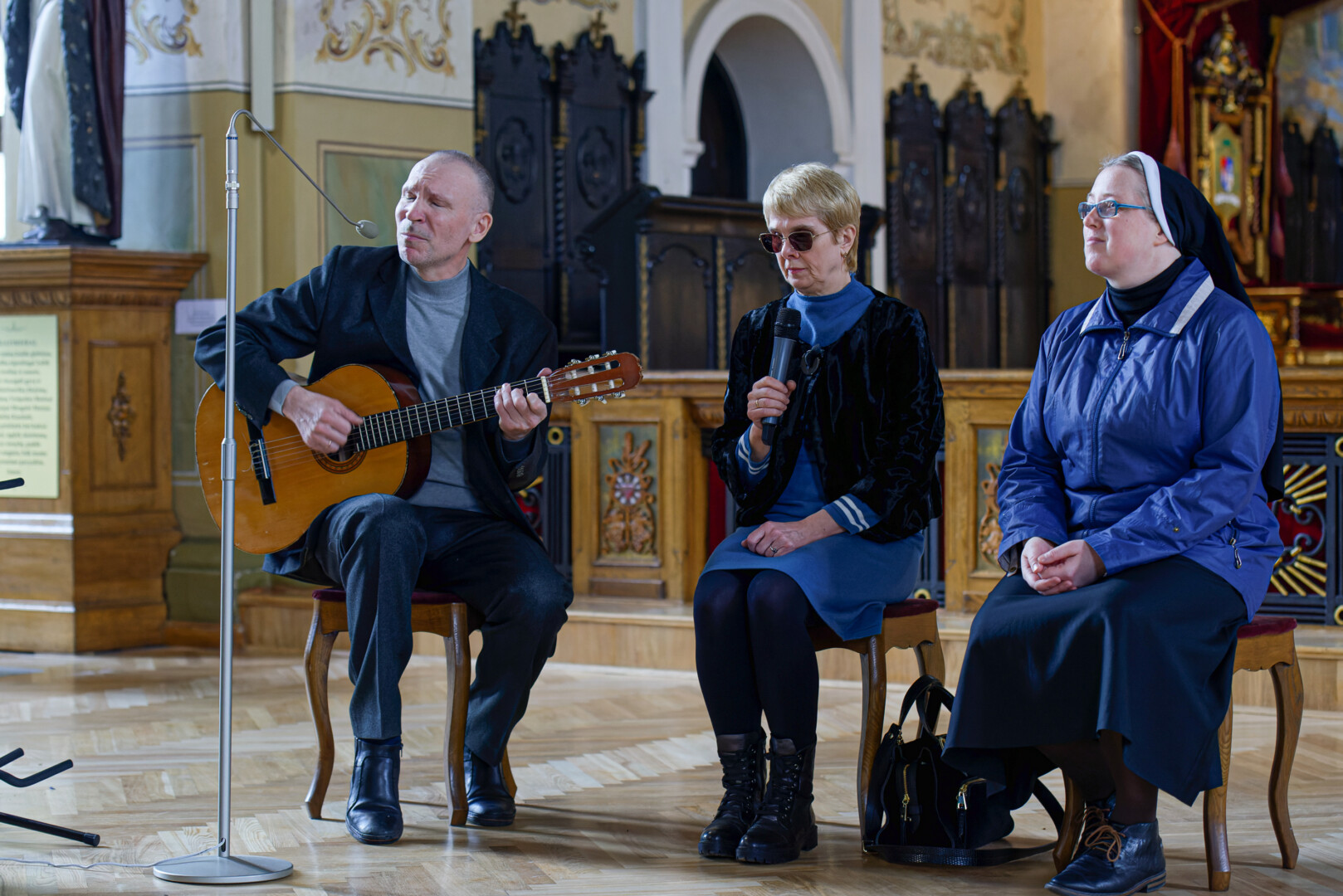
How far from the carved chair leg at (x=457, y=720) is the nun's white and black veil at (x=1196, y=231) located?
5.47 ft

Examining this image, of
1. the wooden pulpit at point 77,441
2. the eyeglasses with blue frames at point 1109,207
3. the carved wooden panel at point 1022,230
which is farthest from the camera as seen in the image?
the carved wooden panel at point 1022,230

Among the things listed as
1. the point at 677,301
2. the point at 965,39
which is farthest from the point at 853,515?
the point at 965,39

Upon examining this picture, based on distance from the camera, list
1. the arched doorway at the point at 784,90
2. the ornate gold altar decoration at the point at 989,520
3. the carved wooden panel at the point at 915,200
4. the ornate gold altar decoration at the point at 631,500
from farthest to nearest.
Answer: the carved wooden panel at the point at 915,200 < the arched doorway at the point at 784,90 < the ornate gold altar decoration at the point at 631,500 < the ornate gold altar decoration at the point at 989,520

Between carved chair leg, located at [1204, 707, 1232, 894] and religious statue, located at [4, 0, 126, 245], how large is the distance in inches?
184

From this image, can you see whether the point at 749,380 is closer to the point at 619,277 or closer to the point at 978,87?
the point at 619,277

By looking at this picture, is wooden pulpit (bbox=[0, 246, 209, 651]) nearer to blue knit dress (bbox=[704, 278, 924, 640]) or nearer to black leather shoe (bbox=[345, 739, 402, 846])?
black leather shoe (bbox=[345, 739, 402, 846])

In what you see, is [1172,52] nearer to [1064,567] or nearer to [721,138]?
[721,138]

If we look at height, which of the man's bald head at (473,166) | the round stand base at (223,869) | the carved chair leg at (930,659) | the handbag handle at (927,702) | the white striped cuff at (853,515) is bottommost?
the round stand base at (223,869)

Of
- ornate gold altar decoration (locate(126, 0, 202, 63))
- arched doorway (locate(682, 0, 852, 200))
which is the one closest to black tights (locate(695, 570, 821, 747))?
ornate gold altar decoration (locate(126, 0, 202, 63))

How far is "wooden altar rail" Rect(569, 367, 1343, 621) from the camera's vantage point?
5.40 m

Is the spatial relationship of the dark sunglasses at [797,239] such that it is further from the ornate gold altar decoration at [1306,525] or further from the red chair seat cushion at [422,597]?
the ornate gold altar decoration at [1306,525]

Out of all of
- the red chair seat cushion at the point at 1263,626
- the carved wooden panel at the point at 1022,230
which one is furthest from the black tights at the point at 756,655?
the carved wooden panel at the point at 1022,230

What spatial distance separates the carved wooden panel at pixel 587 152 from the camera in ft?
27.6

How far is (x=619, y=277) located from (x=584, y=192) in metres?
0.74
